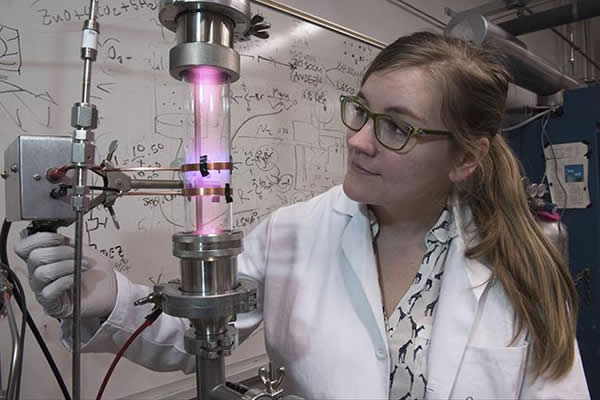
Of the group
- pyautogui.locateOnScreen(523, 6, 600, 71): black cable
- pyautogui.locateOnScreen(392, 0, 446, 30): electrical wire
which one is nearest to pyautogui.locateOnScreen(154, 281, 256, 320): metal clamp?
pyautogui.locateOnScreen(392, 0, 446, 30): electrical wire

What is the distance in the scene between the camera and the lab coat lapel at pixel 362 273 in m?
0.81

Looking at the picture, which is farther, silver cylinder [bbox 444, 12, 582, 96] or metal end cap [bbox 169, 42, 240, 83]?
silver cylinder [bbox 444, 12, 582, 96]

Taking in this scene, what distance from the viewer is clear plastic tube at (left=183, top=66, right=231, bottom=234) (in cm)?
58

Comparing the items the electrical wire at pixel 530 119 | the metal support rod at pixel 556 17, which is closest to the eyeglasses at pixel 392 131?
the electrical wire at pixel 530 119

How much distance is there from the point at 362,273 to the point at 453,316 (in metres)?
0.19

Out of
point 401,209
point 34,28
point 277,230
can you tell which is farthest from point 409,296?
point 34,28

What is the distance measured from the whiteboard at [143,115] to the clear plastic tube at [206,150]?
0.62m

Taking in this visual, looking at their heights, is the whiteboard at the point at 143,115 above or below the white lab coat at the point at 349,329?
above

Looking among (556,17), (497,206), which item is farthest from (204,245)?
(556,17)

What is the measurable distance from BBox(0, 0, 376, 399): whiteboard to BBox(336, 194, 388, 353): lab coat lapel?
0.58 metres

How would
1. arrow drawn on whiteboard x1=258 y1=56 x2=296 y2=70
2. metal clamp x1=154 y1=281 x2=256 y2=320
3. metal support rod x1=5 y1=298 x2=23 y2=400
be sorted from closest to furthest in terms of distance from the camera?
metal clamp x1=154 y1=281 x2=256 y2=320 < metal support rod x1=5 y1=298 x2=23 y2=400 < arrow drawn on whiteboard x1=258 y1=56 x2=296 y2=70

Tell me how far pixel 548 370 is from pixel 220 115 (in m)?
0.77

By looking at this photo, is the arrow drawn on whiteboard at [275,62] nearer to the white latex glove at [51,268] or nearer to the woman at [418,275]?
the woman at [418,275]

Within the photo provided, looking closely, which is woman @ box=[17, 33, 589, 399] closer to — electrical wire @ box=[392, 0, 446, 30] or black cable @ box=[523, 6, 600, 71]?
electrical wire @ box=[392, 0, 446, 30]
